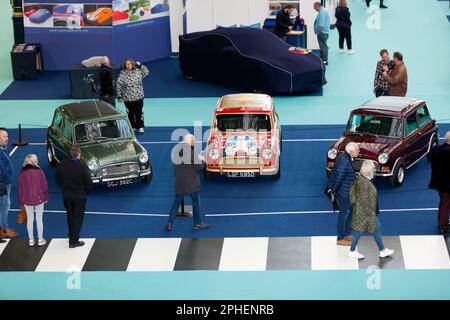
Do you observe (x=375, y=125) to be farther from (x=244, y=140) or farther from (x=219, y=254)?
(x=219, y=254)

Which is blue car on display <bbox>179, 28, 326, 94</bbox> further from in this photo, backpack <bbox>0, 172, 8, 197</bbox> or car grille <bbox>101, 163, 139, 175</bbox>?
backpack <bbox>0, 172, 8, 197</bbox>

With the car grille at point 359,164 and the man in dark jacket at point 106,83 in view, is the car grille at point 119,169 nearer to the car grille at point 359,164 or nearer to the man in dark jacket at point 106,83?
the man in dark jacket at point 106,83

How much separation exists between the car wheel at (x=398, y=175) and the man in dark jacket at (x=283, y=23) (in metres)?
10.6

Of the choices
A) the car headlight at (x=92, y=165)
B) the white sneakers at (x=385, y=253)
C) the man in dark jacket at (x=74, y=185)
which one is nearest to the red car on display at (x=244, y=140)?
the car headlight at (x=92, y=165)

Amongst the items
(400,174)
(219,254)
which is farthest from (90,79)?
(219,254)

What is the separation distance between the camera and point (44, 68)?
28.8 metres

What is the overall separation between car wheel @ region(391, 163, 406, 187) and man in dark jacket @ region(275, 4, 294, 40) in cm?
1064

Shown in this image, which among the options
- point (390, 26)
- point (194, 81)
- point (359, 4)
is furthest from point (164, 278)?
point (359, 4)

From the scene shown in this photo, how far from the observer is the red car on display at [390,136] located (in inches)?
727

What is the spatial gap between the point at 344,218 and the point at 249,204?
2.89 meters

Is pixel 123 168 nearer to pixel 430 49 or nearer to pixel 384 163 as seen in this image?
pixel 384 163

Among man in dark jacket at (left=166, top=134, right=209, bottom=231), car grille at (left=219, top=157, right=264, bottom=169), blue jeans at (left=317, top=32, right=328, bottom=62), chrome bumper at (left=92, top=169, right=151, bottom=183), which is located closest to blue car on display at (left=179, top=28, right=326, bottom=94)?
blue jeans at (left=317, top=32, right=328, bottom=62)

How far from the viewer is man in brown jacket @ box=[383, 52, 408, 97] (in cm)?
2108

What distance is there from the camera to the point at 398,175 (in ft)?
61.1
